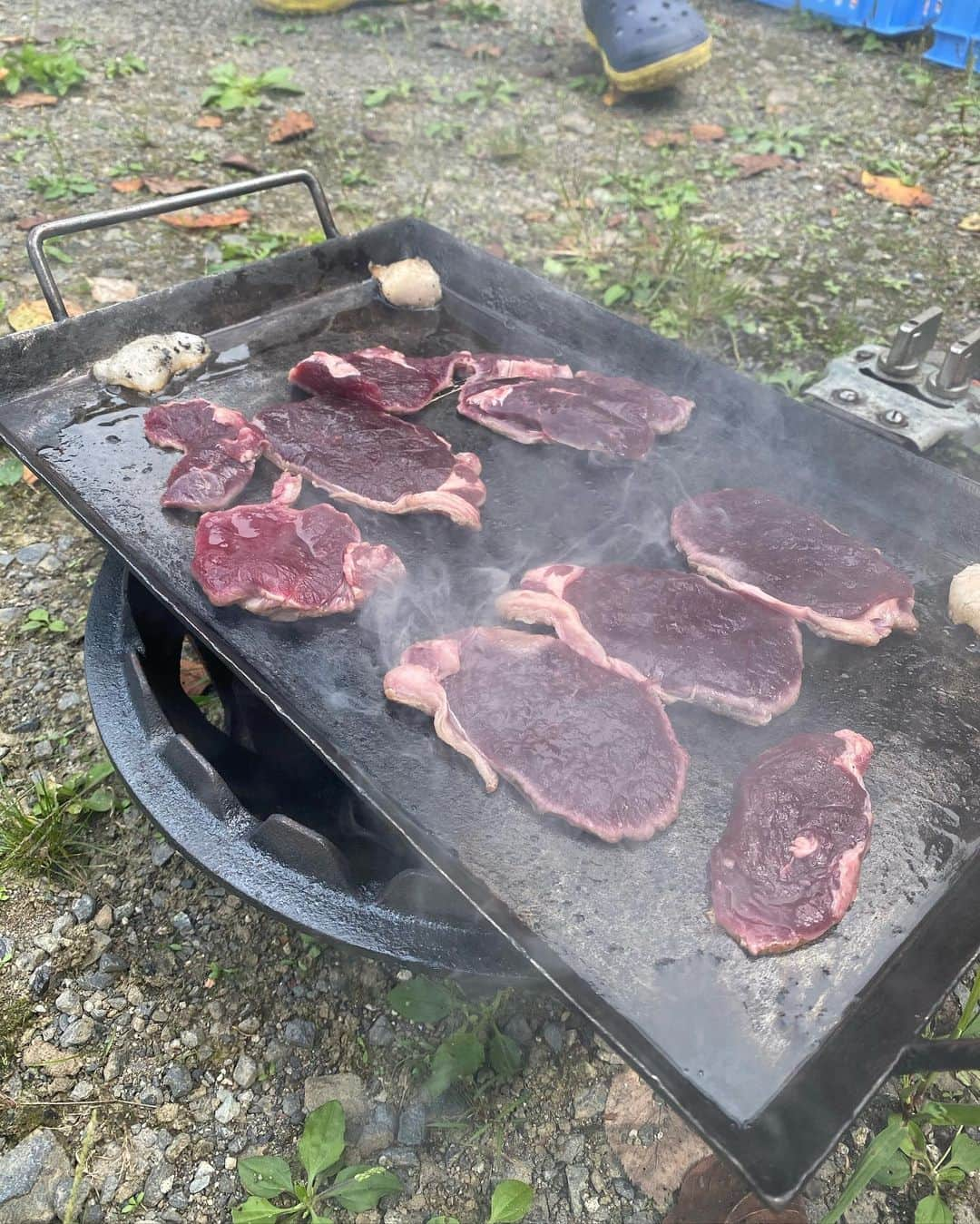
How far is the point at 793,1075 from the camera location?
1562 millimetres

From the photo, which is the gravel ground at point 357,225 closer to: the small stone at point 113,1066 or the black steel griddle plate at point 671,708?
the small stone at point 113,1066

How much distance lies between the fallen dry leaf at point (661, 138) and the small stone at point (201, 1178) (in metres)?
6.61

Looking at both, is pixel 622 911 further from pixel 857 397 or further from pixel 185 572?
pixel 857 397

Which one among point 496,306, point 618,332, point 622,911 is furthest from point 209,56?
point 622,911

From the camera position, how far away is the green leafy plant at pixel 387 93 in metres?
6.81

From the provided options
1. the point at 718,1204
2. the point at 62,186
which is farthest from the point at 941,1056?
the point at 62,186

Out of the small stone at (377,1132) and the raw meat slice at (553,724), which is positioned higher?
the raw meat slice at (553,724)

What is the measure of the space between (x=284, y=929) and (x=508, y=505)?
1.46 meters

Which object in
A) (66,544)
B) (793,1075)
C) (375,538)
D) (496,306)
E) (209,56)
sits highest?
(209,56)

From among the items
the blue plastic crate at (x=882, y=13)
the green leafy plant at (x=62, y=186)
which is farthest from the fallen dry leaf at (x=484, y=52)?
the green leafy plant at (x=62, y=186)

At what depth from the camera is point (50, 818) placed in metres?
2.71

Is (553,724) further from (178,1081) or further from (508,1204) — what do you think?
(178,1081)

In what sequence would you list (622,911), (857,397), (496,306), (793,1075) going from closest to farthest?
1. (793,1075)
2. (622,911)
3. (857,397)
4. (496,306)

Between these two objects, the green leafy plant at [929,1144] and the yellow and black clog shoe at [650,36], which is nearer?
the green leafy plant at [929,1144]
